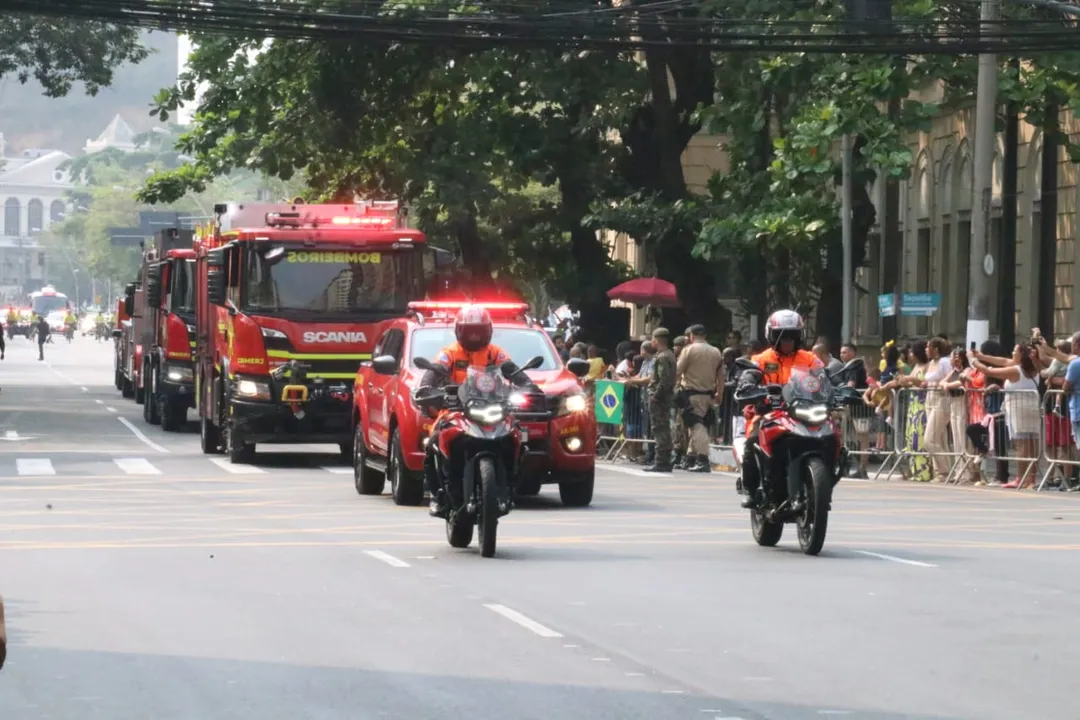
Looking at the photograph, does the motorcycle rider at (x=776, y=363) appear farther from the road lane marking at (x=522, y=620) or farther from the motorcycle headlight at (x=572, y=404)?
the motorcycle headlight at (x=572, y=404)

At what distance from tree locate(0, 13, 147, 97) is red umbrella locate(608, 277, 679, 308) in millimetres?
13174

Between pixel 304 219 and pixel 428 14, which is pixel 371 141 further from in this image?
pixel 304 219

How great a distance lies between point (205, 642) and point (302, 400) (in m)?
16.1

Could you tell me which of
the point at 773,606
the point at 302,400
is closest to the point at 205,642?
the point at 773,606

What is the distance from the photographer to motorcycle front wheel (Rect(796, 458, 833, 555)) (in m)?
15.9

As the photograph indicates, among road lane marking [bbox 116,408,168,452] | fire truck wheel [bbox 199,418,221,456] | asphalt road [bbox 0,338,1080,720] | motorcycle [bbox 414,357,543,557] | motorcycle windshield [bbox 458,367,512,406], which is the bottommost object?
asphalt road [bbox 0,338,1080,720]

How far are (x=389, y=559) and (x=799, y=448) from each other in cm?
297

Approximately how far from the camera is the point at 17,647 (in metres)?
11.0

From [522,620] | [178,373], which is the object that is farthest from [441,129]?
[522,620]

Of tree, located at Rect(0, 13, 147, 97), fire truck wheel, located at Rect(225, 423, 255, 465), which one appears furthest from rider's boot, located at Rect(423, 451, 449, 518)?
tree, located at Rect(0, 13, 147, 97)

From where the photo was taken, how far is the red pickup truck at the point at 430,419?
20750 millimetres

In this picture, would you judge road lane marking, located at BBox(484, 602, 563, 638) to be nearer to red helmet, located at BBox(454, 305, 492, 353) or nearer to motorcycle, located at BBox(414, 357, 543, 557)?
motorcycle, located at BBox(414, 357, 543, 557)

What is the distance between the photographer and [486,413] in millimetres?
16109

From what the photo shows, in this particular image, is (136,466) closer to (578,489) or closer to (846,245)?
→ (578,489)
